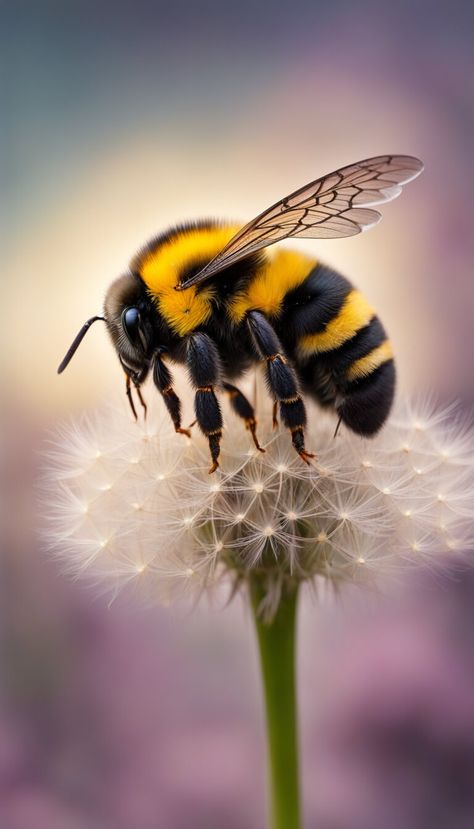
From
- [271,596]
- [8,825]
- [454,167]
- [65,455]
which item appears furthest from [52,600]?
[454,167]

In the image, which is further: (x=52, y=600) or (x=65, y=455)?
(x=52, y=600)

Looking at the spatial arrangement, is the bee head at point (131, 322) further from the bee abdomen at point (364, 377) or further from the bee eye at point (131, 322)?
the bee abdomen at point (364, 377)

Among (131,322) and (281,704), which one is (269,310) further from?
(281,704)

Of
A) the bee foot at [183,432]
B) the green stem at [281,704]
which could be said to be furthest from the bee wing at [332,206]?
the green stem at [281,704]

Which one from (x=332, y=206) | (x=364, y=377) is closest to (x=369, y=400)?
(x=364, y=377)

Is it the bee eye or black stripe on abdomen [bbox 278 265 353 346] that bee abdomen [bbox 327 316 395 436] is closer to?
black stripe on abdomen [bbox 278 265 353 346]

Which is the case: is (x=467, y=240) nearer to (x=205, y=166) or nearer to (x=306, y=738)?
(x=205, y=166)

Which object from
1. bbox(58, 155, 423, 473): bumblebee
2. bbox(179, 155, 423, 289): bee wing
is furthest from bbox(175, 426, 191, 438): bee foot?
bbox(179, 155, 423, 289): bee wing
